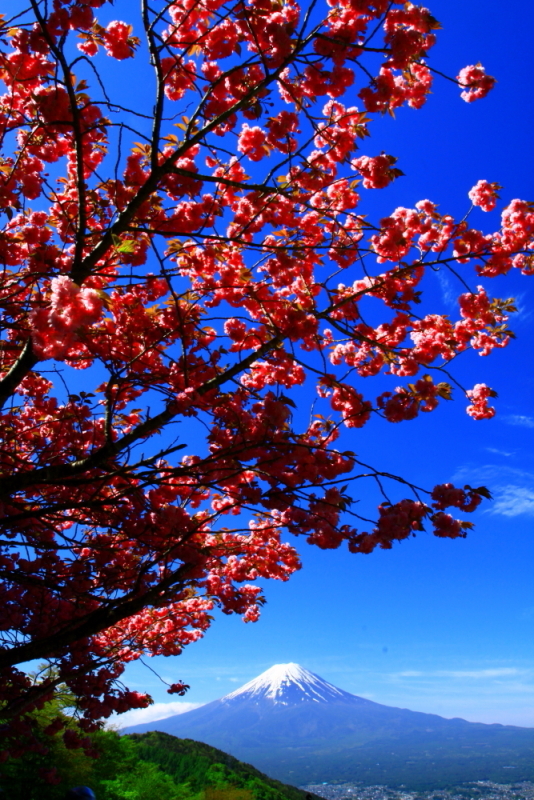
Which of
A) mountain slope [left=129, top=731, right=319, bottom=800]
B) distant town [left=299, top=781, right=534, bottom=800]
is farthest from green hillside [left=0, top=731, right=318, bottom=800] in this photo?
distant town [left=299, top=781, right=534, bottom=800]

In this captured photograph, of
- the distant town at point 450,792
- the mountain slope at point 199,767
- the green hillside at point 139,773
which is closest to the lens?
the green hillside at point 139,773

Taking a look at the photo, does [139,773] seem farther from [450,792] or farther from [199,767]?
[450,792]

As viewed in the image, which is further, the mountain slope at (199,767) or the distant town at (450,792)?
the distant town at (450,792)

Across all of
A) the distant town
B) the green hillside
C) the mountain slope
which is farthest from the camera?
the distant town

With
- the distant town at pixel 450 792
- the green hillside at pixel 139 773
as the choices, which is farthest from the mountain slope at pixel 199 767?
the distant town at pixel 450 792

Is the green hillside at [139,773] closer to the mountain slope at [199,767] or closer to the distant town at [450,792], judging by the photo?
the mountain slope at [199,767]

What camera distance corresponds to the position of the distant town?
373ft

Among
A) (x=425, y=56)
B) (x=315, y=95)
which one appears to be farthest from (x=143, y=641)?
(x=425, y=56)

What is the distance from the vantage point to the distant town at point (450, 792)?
113562 millimetres

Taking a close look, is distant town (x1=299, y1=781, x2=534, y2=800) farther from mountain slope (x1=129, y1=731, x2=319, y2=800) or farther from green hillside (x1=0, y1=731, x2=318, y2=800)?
green hillside (x1=0, y1=731, x2=318, y2=800)

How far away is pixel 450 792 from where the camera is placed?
122 metres

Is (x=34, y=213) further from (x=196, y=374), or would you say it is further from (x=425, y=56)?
(x=425, y=56)

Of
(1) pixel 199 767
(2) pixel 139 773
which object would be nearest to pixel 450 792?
(1) pixel 199 767

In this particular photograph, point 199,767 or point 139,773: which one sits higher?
point 139,773
